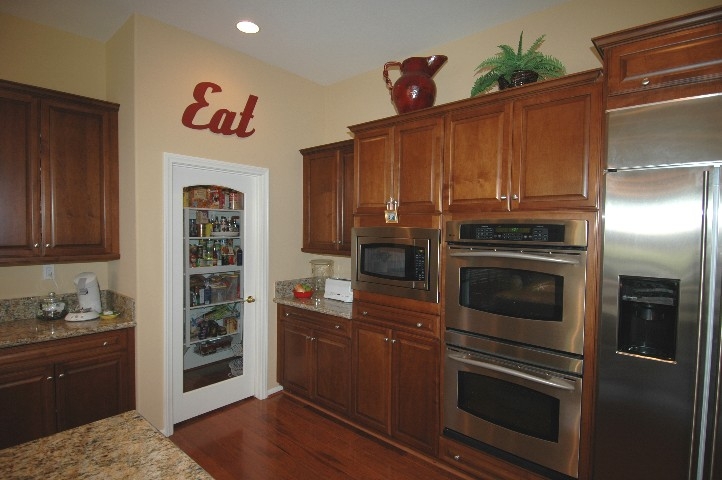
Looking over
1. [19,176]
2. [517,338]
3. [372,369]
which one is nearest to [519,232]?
[517,338]

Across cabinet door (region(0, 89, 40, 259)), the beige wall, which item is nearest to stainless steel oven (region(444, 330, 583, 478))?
the beige wall

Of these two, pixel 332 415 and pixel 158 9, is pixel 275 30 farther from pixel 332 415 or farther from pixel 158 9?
pixel 332 415

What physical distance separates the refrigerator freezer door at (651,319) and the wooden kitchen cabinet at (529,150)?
21 centimetres

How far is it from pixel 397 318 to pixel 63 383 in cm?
229

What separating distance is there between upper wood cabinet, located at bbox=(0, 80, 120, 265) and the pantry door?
1.60 feet

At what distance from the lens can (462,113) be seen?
2389 millimetres

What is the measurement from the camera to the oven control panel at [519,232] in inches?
76.5

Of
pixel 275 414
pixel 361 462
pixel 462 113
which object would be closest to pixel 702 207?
pixel 462 113

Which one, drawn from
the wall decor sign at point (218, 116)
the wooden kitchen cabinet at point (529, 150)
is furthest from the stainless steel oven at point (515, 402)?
the wall decor sign at point (218, 116)

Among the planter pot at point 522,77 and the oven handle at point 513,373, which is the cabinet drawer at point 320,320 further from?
the planter pot at point 522,77

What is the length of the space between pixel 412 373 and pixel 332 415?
105 centimetres

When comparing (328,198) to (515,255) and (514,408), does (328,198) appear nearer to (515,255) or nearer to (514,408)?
(515,255)

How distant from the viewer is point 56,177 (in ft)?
8.93

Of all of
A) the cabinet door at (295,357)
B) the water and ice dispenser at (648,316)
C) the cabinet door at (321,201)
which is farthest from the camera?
the cabinet door at (321,201)
